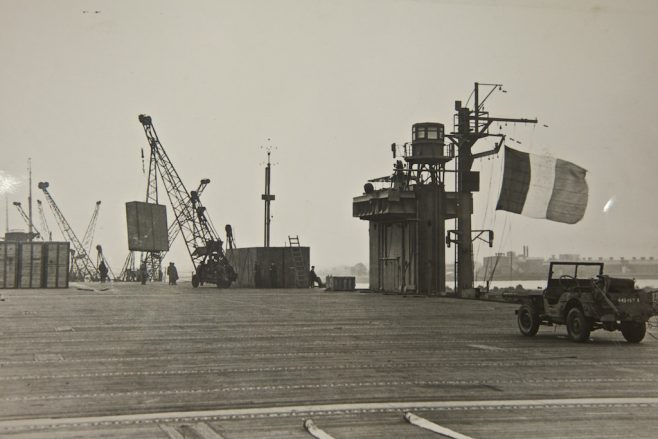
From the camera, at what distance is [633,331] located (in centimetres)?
1748

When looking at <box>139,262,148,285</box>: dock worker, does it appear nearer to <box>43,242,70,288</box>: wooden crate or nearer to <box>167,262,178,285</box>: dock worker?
<box>167,262,178,285</box>: dock worker

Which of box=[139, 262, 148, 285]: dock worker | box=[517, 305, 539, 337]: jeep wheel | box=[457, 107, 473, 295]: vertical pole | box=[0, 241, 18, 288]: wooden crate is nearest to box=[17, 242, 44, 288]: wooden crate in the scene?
box=[0, 241, 18, 288]: wooden crate

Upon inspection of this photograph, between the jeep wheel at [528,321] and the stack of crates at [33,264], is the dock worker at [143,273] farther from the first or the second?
the jeep wheel at [528,321]

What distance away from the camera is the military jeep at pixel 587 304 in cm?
1681

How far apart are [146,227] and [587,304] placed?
213ft

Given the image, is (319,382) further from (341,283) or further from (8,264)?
(8,264)

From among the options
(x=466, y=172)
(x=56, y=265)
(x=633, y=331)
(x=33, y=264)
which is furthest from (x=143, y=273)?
(x=633, y=331)

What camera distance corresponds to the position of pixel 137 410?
29.9 feet

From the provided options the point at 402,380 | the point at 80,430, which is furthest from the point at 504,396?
the point at 80,430

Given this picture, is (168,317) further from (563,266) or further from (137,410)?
(137,410)

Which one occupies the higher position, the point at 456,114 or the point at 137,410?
the point at 456,114

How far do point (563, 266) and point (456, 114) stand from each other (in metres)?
30.6

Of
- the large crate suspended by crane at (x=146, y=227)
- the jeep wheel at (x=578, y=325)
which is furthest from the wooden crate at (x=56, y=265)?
the jeep wheel at (x=578, y=325)

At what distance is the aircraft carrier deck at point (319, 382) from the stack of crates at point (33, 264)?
43.8 m
